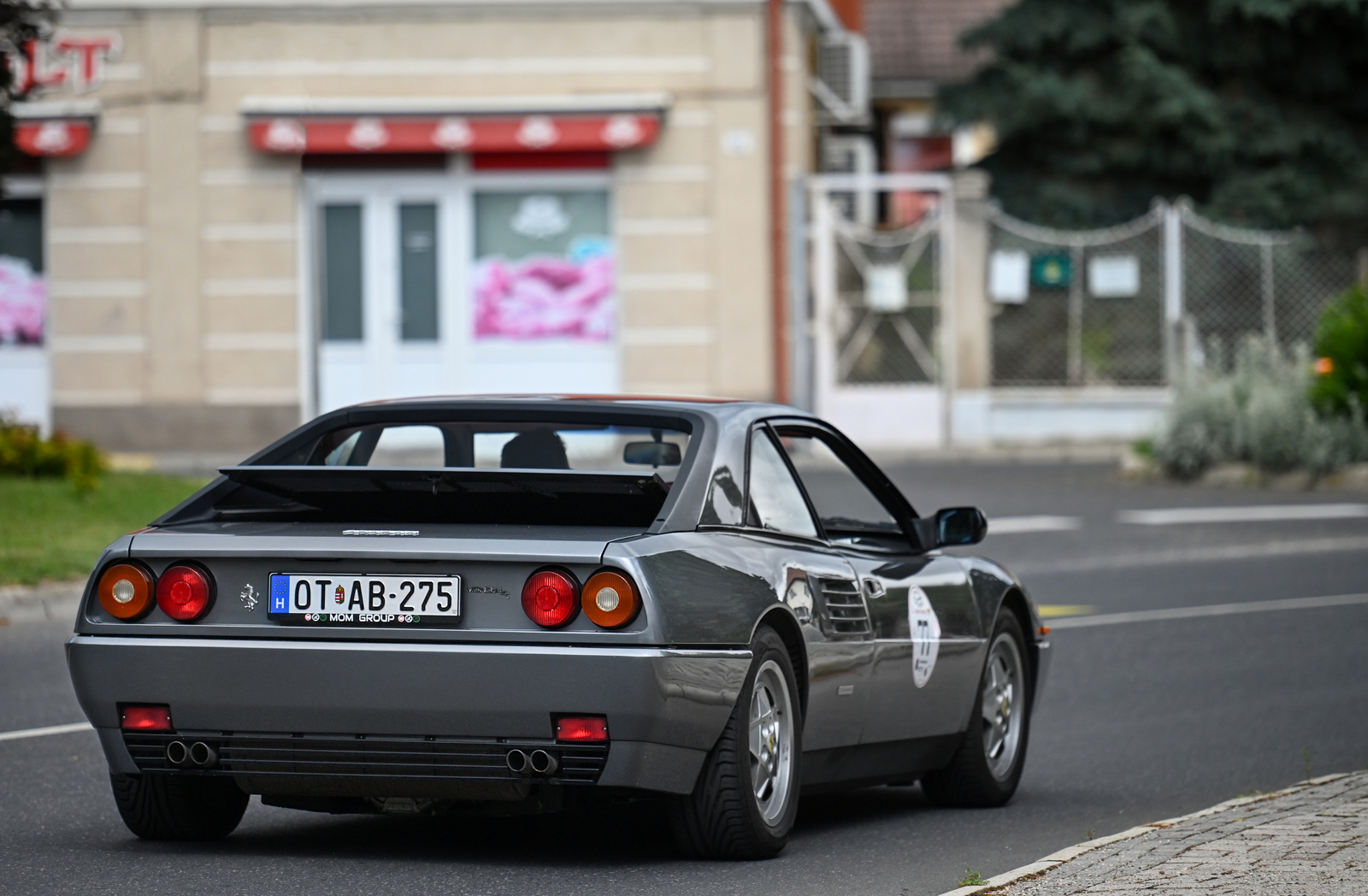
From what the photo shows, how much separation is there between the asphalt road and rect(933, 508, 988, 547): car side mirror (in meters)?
0.91

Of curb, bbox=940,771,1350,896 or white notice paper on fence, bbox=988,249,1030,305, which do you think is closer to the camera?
curb, bbox=940,771,1350,896

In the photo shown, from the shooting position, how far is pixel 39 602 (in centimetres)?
1277

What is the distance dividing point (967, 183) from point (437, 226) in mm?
6353

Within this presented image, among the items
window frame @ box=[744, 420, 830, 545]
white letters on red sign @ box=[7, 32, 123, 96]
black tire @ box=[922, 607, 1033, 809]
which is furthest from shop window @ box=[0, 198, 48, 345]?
window frame @ box=[744, 420, 830, 545]

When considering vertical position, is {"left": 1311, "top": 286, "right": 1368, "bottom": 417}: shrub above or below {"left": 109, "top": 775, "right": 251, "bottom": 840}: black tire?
above

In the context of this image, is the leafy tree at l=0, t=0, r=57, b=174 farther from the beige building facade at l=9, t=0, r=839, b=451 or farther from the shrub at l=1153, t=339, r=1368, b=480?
the shrub at l=1153, t=339, r=1368, b=480

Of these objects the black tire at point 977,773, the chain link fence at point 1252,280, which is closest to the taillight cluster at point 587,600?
the black tire at point 977,773

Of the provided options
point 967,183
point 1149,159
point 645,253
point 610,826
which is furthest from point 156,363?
point 610,826

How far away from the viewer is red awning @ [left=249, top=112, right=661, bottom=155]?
25.9m

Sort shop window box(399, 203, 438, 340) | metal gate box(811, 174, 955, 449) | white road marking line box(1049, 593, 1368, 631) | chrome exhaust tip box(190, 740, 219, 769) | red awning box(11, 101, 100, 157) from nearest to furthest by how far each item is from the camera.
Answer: chrome exhaust tip box(190, 740, 219, 769), white road marking line box(1049, 593, 1368, 631), red awning box(11, 101, 100, 157), metal gate box(811, 174, 955, 449), shop window box(399, 203, 438, 340)

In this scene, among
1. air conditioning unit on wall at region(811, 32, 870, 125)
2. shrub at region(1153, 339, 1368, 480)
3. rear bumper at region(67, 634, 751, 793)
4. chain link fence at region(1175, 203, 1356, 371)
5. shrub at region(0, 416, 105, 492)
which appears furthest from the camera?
air conditioning unit on wall at region(811, 32, 870, 125)

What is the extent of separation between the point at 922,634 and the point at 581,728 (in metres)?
1.79

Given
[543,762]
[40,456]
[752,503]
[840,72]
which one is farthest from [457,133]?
[543,762]

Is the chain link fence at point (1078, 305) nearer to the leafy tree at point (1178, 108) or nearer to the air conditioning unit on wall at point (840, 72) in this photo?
the leafy tree at point (1178, 108)
